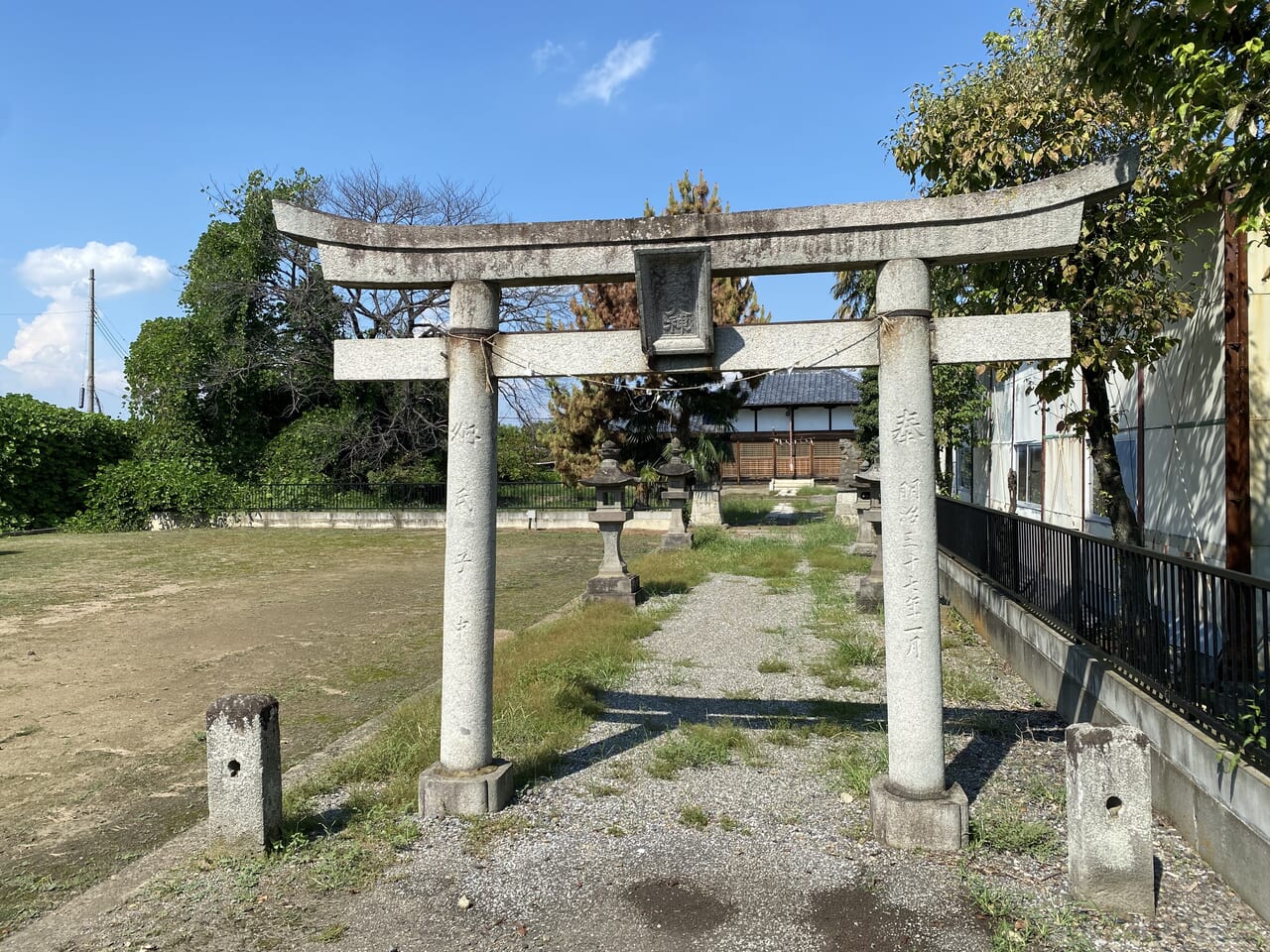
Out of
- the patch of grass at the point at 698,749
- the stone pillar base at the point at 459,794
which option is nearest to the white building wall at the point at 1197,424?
the patch of grass at the point at 698,749

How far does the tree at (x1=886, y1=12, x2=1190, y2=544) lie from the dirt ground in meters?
6.23

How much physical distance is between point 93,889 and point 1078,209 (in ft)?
18.8

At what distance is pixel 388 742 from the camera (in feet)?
17.0

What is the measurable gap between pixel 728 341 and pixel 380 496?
21900 mm

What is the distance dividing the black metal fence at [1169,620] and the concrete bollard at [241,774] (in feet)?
14.8

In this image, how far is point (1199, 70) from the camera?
141 inches

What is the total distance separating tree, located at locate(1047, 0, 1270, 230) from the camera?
346 centimetres

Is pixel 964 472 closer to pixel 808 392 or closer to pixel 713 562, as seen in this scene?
pixel 713 562

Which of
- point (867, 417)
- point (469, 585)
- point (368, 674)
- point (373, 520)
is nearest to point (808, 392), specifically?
point (867, 417)

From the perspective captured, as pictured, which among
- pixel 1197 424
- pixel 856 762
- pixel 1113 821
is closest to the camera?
pixel 1113 821

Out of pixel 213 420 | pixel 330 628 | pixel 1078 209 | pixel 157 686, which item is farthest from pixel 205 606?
pixel 213 420

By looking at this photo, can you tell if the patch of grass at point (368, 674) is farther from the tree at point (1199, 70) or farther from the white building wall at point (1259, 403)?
the white building wall at point (1259, 403)

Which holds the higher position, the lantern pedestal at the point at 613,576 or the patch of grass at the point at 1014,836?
the lantern pedestal at the point at 613,576

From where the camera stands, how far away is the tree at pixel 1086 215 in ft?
19.2
